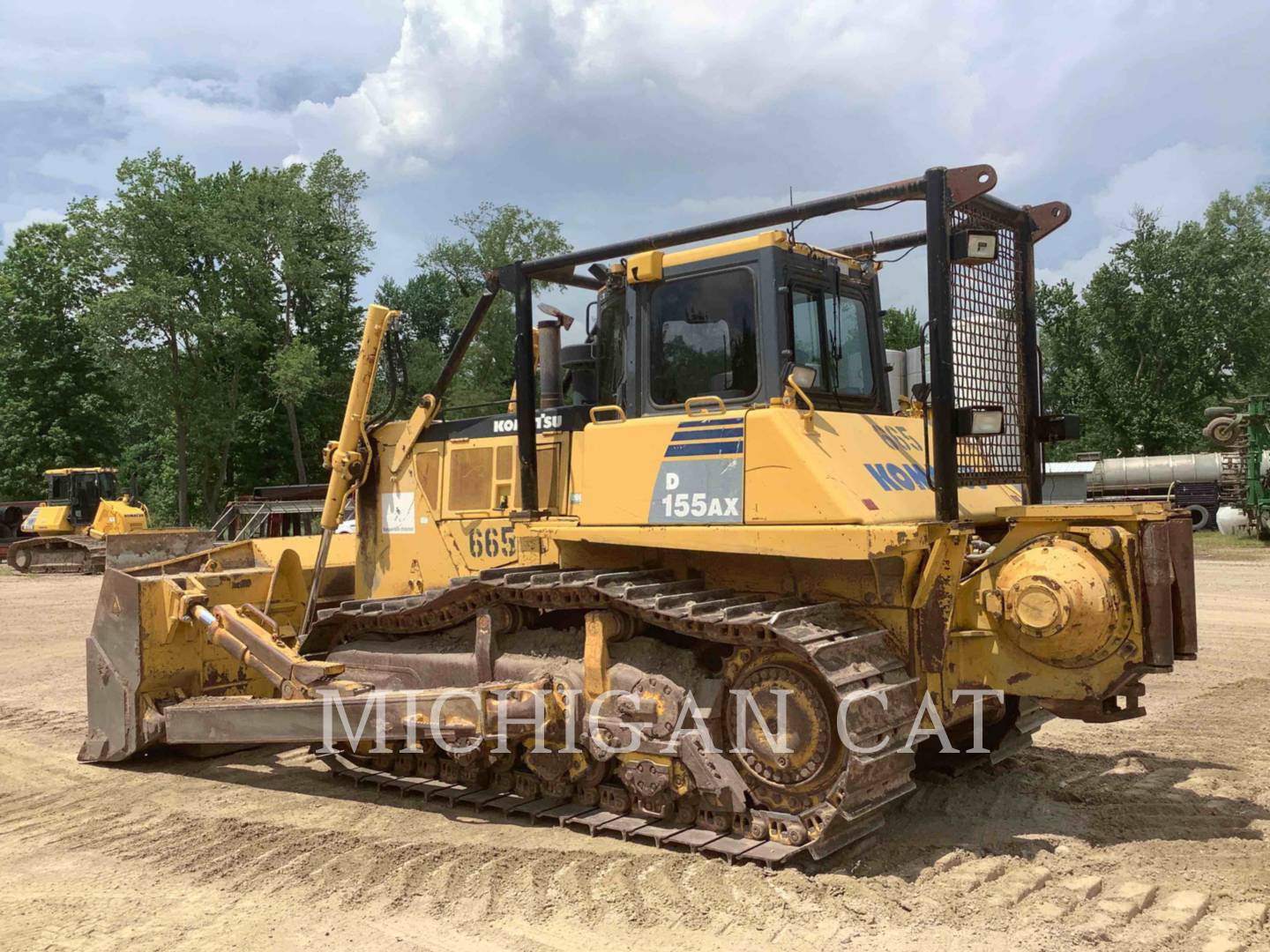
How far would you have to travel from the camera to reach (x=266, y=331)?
39.7 meters

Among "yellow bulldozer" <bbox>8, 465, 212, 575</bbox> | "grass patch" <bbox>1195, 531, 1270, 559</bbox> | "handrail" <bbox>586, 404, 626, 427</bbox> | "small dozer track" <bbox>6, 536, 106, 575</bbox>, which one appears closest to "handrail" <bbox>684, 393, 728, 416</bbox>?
"handrail" <bbox>586, 404, 626, 427</bbox>

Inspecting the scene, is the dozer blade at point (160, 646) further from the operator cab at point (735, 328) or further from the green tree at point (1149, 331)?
the green tree at point (1149, 331)

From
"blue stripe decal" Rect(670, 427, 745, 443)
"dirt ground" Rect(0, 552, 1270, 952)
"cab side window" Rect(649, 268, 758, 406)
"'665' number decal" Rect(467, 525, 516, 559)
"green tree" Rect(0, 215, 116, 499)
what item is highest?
"green tree" Rect(0, 215, 116, 499)

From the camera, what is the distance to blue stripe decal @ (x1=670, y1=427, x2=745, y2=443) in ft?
17.3

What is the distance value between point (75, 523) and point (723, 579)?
94.9ft

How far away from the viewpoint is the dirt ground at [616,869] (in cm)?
436

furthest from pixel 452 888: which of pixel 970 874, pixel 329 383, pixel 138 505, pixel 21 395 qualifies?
pixel 21 395

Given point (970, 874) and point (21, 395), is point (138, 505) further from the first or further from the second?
point (970, 874)

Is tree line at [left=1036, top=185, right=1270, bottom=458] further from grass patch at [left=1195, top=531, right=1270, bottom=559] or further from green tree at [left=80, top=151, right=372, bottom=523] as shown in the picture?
green tree at [left=80, top=151, right=372, bottom=523]

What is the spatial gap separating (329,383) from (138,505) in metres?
12.6

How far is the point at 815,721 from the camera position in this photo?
493 centimetres

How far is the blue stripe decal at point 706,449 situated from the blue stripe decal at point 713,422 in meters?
0.10

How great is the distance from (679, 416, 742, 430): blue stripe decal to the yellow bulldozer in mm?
23506

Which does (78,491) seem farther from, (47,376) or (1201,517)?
(1201,517)
